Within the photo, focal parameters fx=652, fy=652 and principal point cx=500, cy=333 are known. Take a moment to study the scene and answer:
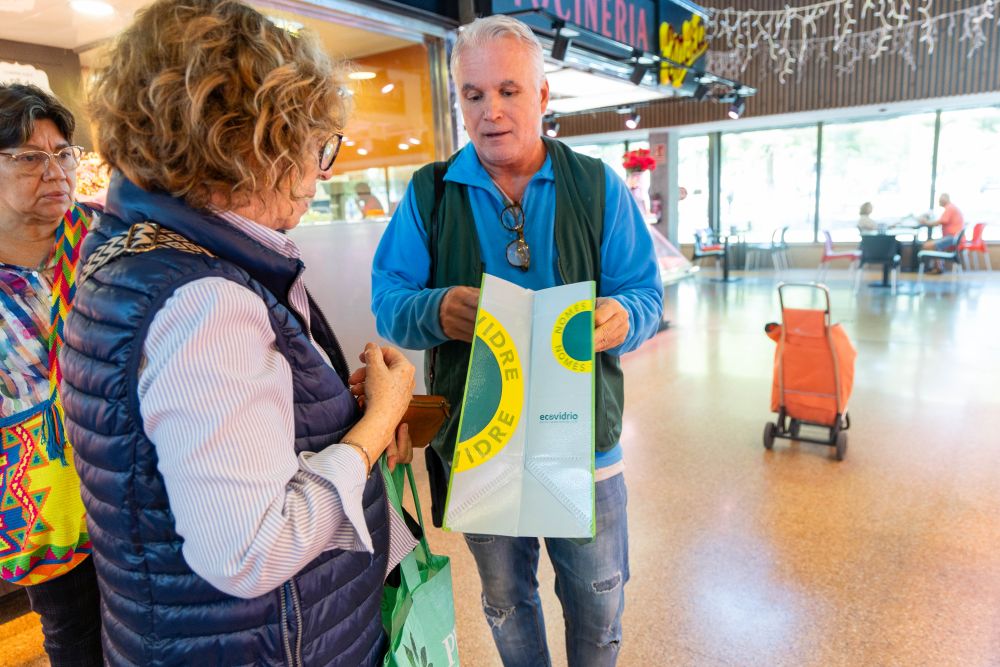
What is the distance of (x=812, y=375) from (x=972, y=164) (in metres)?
11.6

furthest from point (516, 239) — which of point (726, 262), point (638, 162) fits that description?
point (726, 262)

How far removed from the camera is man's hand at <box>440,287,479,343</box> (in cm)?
132

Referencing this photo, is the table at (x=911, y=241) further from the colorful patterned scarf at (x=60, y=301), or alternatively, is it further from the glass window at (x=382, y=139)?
the colorful patterned scarf at (x=60, y=301)

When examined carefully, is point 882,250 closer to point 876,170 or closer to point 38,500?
point 876,170

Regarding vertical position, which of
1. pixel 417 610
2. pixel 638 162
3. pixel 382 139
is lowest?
pixel 417 610

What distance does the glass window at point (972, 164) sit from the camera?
12.1m

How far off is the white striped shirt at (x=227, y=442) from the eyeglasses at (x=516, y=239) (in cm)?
74

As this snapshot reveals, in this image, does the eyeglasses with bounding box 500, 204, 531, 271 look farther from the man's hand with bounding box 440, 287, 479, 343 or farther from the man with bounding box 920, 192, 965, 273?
the man with bounding box 920, 192, 965, 273

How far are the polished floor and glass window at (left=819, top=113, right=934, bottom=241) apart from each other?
8.86 m

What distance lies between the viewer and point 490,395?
1261 mm

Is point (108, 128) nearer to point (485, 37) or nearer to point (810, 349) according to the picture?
point (485, 37)

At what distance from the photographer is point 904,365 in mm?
5605

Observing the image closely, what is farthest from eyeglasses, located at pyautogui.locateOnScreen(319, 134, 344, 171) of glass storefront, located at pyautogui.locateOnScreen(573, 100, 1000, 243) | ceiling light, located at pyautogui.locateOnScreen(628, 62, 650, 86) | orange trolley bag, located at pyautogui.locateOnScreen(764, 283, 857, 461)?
glass storefront, located at pyautogui.locateOnScreen(573, 100, 1000, 243)

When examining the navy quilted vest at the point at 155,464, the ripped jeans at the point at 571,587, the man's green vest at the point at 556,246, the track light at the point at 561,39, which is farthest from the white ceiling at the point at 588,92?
the navy quilted vest at the point at 155,464
